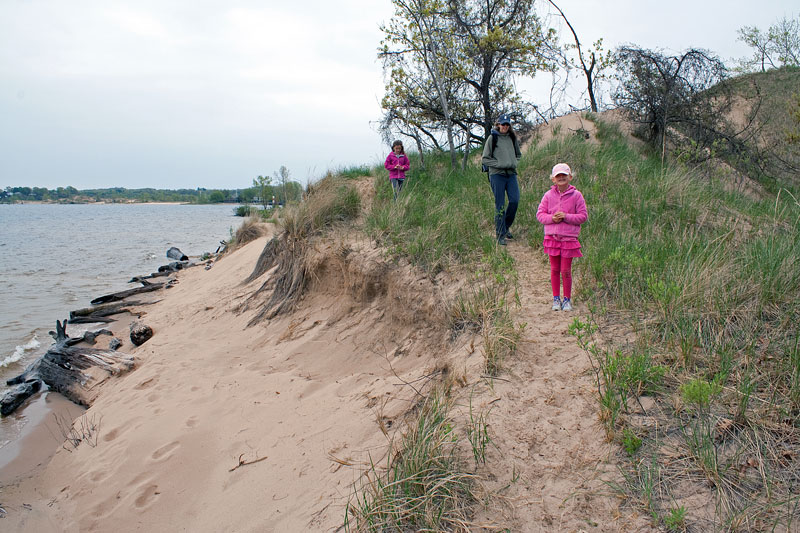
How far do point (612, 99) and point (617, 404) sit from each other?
38.8 feet

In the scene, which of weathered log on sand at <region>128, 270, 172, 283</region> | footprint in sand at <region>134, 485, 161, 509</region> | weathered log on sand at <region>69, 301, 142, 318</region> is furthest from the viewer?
weathered log on sand at <region>128, 270, 172, 283</region>

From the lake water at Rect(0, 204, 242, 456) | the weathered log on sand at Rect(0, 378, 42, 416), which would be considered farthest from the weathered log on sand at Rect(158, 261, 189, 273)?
the weathered log on sand at Rect(0, 378, 42, 416)

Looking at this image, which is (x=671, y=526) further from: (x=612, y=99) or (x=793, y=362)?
(x=612, y=99)

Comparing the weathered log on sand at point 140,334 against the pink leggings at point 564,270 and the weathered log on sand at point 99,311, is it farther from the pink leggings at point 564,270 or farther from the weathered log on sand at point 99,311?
the pink leggings at point 564,270

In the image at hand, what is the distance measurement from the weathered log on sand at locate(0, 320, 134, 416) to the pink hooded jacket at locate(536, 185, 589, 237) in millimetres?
6491

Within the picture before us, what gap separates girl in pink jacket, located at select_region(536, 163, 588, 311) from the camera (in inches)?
172

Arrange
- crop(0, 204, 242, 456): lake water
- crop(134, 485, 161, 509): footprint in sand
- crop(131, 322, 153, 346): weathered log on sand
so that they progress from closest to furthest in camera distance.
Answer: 1. crop(134, 485, 161, 509): footprint in sand
2. crop(131, 322, 153, 346): weathered log on sand
3. crop(0, 204, 242, 456): lake water

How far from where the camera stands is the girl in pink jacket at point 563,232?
437 cm

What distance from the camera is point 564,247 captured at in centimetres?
437

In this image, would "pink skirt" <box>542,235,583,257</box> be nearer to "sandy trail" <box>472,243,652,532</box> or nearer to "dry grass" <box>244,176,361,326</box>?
"sandy trail" <box>472,243,652,532</box>

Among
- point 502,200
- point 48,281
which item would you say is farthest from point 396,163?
point 48,281

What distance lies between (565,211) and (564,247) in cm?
41

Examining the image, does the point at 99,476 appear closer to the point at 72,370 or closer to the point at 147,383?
the point at 147,383

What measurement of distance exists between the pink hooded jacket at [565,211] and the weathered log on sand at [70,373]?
6491mm
